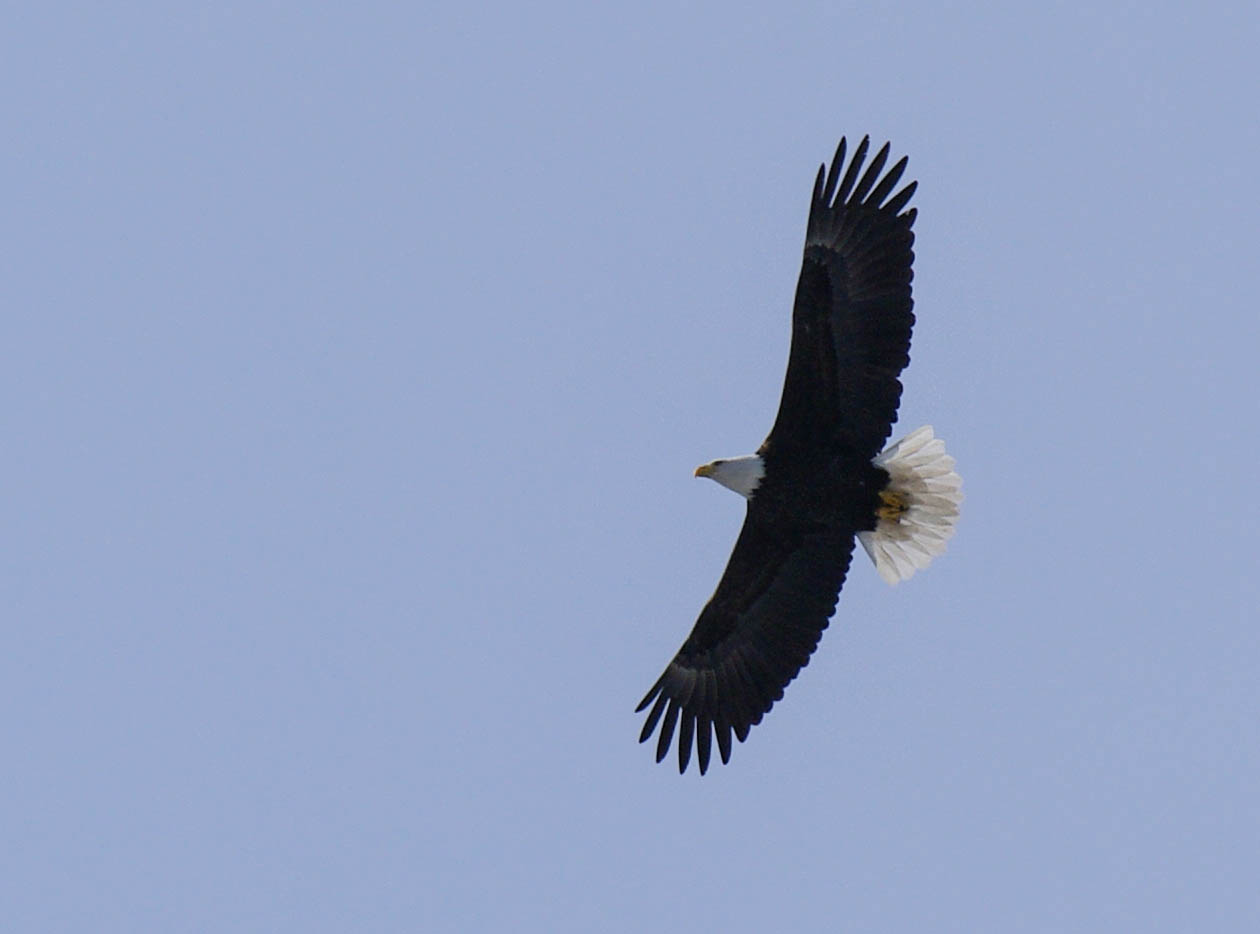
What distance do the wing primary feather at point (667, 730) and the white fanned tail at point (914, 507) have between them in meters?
1.46

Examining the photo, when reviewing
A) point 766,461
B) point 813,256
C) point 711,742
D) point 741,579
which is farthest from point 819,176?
point 711,742

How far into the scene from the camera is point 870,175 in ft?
36.7

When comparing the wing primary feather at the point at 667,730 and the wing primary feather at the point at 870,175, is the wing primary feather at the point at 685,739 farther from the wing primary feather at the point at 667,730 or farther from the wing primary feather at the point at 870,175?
the wing primary feather at the point at 870,175

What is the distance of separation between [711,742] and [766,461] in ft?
5.55

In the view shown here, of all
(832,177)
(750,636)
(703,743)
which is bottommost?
(703,743)

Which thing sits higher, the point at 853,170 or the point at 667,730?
the point at 853,170

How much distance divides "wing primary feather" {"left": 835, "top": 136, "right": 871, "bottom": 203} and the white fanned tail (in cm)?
144

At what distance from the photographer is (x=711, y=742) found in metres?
11.9

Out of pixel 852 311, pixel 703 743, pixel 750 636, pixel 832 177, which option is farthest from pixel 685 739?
pixel 832 177

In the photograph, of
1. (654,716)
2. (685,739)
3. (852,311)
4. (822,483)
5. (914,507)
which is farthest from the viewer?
(654,716)

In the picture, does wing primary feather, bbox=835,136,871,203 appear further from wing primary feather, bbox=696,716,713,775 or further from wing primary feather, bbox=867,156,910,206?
wing primary feather, bbox=696,716,713,775

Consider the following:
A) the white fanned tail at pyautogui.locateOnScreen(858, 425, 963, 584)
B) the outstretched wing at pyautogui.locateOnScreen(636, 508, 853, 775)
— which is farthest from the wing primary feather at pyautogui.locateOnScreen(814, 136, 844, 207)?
the outstretched wing at pyautogui.locateOnScreen(636, 508, 853, 775)

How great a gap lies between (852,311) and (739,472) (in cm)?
116

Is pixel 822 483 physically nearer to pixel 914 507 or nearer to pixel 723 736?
pixel 914 507
